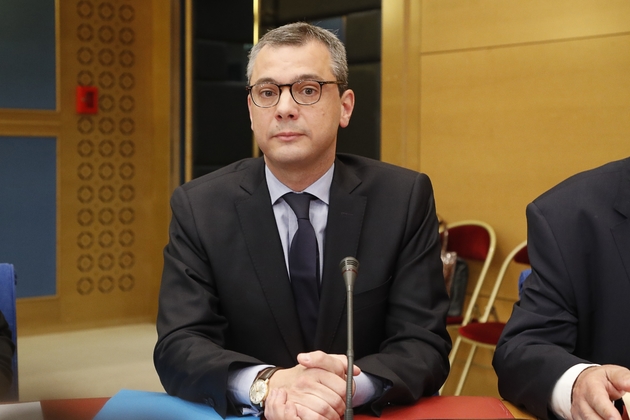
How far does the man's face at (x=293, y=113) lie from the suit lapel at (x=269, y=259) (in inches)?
4.3

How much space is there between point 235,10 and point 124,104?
1071mm

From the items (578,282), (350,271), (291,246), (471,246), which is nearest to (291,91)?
(291,246)

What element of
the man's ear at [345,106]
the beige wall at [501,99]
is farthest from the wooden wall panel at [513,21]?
the man's ear at [345,106]

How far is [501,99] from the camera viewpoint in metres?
3.80

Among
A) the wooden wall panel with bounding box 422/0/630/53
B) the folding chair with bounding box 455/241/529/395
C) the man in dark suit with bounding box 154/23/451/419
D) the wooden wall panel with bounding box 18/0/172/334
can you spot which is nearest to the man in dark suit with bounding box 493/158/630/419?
the man in dark suit with bounding box 154/23/451/419

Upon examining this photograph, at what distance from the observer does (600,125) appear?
11.4 ft

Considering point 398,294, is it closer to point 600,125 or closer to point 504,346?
point 504,346

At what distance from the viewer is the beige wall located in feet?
11.4

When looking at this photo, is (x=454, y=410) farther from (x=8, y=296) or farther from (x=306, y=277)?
(x=8, y=296)

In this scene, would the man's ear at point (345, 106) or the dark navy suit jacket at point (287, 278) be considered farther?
the man's ear at point (345, 106)

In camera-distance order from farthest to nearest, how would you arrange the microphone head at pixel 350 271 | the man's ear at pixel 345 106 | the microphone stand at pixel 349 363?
the man's ear at pixel 345 106, the microphone head at pixel 350 271, the microphone stand at pixel 349 363

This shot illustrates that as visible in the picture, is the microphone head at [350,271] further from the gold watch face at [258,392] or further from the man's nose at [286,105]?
the man's nose at [286,105]

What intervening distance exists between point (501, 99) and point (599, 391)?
2.78 meters

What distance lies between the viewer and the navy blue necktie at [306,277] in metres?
1.74
